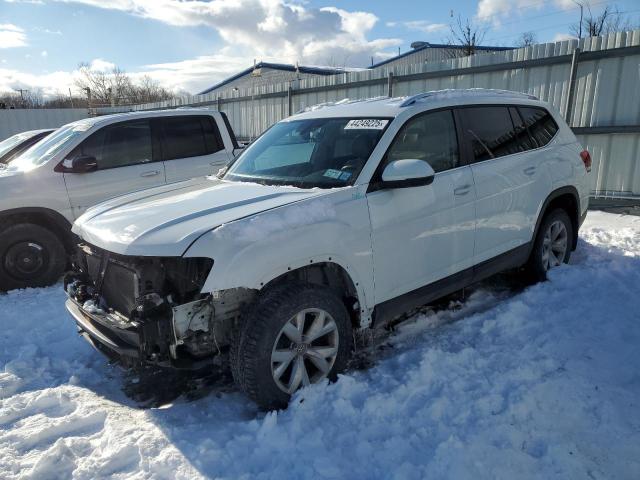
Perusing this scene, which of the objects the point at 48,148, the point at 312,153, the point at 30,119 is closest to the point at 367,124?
the point at 312,153

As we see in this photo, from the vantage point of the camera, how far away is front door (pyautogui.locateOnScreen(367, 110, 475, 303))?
Result: 11.3 ft

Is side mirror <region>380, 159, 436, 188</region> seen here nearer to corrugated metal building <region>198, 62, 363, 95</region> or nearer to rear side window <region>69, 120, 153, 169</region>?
rear side window <region>69, 120, 153, 169</region>

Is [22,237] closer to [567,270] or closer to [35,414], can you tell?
[35,414]

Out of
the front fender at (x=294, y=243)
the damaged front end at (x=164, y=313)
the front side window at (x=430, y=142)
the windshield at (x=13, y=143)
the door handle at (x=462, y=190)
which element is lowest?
the damaged front end at (x=164, y=313)

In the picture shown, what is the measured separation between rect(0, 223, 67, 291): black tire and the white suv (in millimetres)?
2457

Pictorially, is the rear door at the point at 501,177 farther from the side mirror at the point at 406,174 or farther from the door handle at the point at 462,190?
the side mirror at the point at 406,174

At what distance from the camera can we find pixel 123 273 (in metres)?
3.01

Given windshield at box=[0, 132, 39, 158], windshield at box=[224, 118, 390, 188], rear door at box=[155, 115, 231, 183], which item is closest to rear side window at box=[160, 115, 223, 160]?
rear door at box=[155, 115, 231, 183]

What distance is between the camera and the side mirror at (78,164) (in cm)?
582

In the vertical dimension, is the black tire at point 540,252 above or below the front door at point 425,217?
below

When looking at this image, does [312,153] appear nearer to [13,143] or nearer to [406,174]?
[406,174]

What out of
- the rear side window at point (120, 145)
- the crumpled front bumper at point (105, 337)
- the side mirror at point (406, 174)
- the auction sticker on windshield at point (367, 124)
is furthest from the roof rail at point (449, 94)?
the rear side window at point (120, 145)

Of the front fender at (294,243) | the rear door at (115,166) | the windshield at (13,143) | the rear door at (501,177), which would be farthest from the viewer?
the windshield at (13,143)

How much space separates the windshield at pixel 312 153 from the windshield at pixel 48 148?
2.96m
